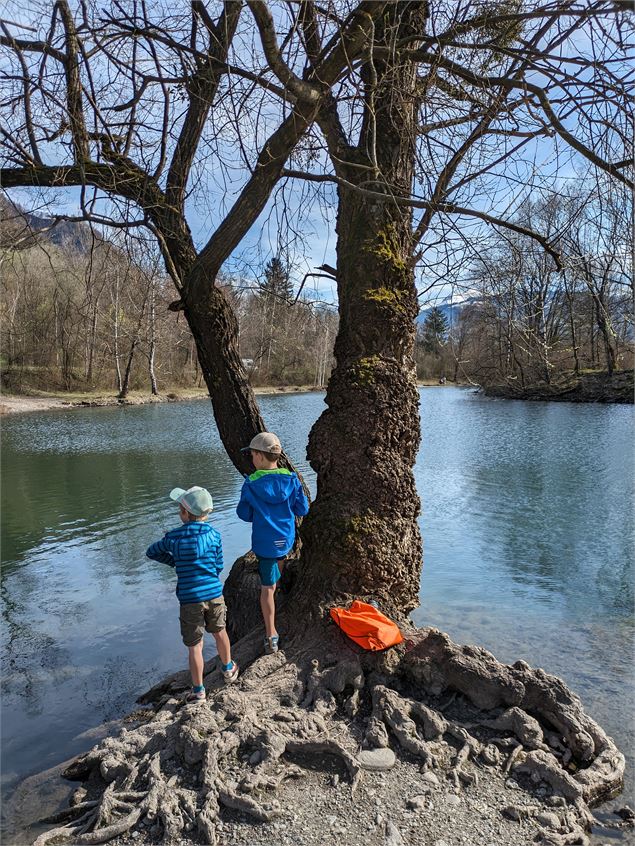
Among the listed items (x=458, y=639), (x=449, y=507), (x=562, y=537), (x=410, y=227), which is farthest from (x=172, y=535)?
(x=449, y=507)

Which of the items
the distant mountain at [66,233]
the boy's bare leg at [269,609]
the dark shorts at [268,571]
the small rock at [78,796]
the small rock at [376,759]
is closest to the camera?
the small rock at [376,759]

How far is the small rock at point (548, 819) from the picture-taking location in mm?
2684

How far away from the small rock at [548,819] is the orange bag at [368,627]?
1147mm

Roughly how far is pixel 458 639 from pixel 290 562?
2.01 m

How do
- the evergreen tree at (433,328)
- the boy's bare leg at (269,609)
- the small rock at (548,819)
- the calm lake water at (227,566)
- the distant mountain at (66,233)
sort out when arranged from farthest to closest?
the evergreen tree at (433,328) < the calm lake water at (227,566) < the distant mountain at (66,233) < the boy's bare leg at (269,609) < the small rock at (548,819)

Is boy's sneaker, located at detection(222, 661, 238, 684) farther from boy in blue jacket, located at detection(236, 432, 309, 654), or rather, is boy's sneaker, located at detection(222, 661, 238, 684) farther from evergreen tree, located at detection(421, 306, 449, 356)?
evergreen tree, located at detection(421, 306, 449, 356)

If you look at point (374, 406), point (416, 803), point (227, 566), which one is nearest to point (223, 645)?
point (416, 803)

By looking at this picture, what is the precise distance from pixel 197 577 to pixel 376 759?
1428 millimetres

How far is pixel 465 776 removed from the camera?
2898 mm

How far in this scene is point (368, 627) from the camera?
3.69 m

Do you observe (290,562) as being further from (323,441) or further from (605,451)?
(605,451)

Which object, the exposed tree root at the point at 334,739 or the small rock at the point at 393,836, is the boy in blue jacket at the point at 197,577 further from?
the small rock at the point at 393,836

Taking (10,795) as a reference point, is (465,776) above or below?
above

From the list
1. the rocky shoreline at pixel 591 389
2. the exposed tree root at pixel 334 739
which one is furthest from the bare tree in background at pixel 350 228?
the rocky shoreline at pixel 591 389
